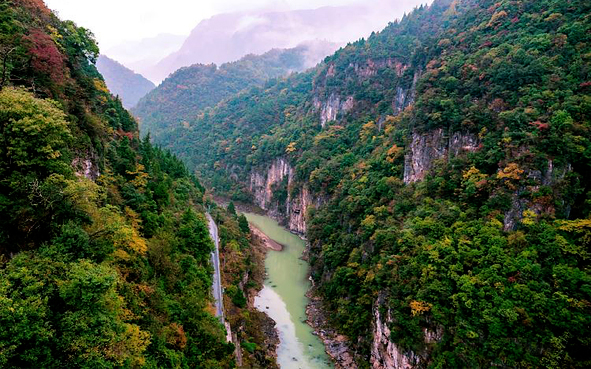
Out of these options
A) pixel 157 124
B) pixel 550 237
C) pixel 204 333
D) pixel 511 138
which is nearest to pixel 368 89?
pixel 511 138

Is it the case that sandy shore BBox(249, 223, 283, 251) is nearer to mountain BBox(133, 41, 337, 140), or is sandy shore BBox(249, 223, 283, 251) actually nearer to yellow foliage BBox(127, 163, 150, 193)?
yellow foliage BBox(127, 163, 150, 193)

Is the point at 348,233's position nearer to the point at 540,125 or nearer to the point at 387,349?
the point at 387,349

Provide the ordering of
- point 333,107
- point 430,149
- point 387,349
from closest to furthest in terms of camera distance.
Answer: point 387,349
point 430,149
point 333,107

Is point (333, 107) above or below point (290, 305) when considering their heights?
above

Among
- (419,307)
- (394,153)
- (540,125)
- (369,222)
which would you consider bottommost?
(419,307)

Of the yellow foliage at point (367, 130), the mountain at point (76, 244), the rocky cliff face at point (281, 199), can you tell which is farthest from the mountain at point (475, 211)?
the mountain at point (76, 244)

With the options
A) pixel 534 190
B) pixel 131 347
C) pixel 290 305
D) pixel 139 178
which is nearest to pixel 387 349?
pixel 290 305

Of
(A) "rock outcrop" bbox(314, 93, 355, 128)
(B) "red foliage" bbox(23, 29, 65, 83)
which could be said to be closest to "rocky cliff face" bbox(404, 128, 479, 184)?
(B) "red foliage" bbox(23, 29, 65, 83)
